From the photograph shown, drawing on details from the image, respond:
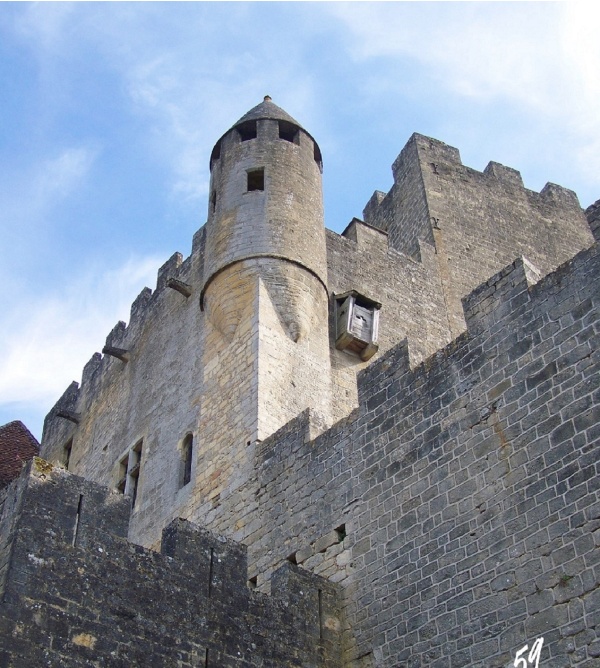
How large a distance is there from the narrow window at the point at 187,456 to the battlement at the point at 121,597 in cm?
444

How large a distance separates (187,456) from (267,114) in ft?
19.4

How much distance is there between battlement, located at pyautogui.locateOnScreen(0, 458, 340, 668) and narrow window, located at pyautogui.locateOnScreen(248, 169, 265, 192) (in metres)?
7.51

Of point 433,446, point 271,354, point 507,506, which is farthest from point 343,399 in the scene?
point 507,506

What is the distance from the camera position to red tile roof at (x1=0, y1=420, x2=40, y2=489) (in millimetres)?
17766

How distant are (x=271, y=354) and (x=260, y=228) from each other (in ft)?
7.50

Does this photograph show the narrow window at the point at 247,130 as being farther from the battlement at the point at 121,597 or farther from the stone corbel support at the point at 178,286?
the battlement at the point at 121,597

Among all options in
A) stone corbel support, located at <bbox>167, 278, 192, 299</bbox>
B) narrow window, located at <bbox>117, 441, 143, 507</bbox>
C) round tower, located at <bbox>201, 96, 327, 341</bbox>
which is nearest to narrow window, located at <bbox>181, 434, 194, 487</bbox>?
narrow window, located at <bbox>117, 441, 143, 507</bbox>

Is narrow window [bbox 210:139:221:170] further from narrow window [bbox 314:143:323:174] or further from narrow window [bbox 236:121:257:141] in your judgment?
narrow window [bbox 314:143:323:174]

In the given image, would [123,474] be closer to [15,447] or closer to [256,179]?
[15,447]

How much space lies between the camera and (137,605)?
745 centimetres

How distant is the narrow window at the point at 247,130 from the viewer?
15438mm

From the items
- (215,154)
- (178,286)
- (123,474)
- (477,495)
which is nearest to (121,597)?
(477,495)

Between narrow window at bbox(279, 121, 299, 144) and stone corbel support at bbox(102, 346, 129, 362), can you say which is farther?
stone corbel support at bbox(102, 346, 129, 362)

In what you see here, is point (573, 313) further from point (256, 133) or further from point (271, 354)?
point (256, 133)
